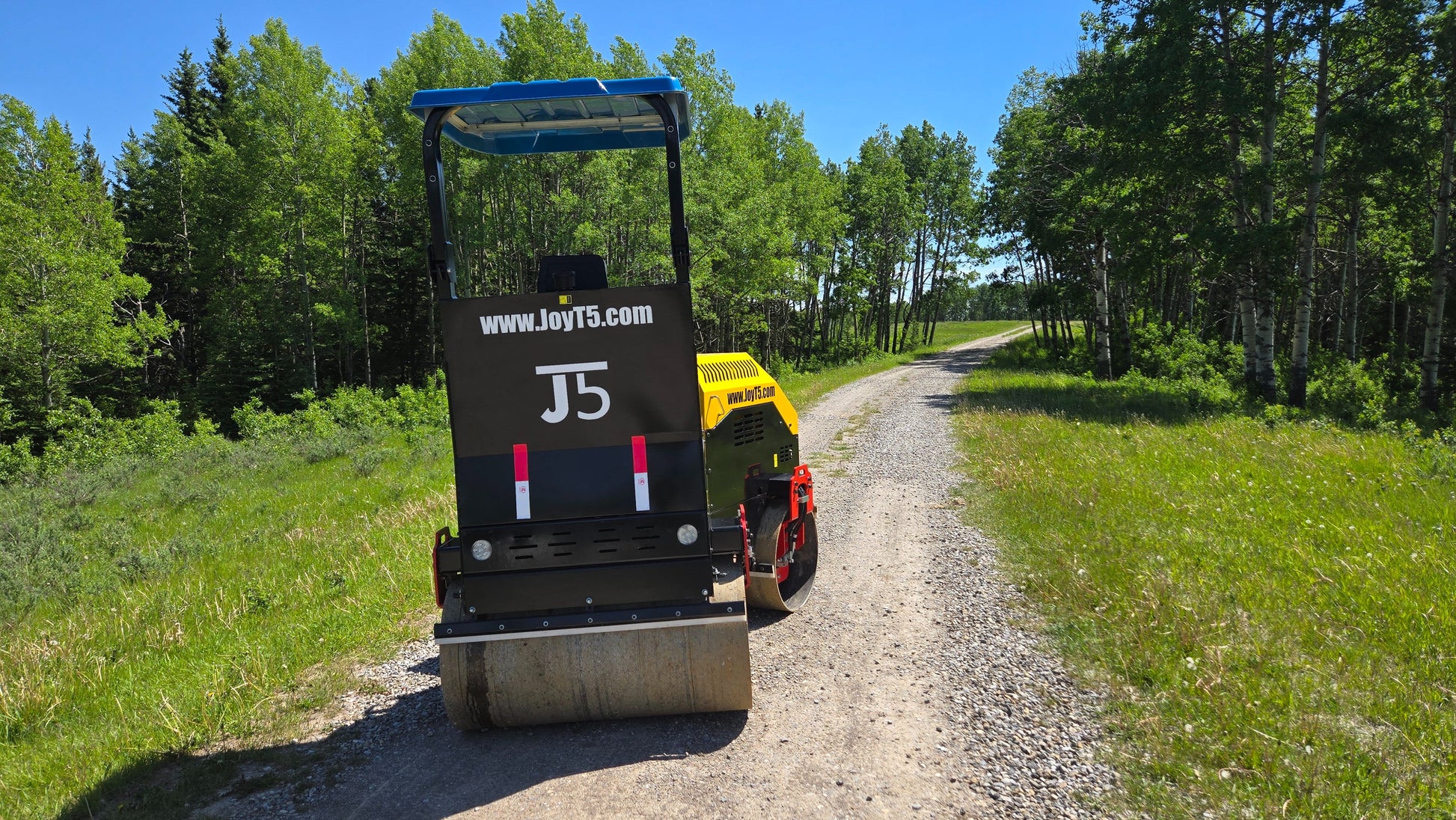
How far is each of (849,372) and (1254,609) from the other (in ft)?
98.6

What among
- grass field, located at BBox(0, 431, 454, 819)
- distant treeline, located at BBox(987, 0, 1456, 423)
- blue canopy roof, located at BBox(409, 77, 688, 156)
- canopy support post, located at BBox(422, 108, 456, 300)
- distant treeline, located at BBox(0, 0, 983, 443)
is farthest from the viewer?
distant treeline, located at BBox(0, 0, 983, 443)

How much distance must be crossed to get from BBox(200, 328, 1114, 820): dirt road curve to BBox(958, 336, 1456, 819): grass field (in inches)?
17.3

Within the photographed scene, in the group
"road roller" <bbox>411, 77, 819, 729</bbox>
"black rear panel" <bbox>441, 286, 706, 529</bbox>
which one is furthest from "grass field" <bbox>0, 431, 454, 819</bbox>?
"black rear panel" <bbox>441, 286, 706, 529</bbox>

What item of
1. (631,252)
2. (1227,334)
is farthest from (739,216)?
(1227,334)

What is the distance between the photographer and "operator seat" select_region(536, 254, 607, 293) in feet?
15.5

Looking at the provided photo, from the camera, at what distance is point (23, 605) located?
940 centimetres

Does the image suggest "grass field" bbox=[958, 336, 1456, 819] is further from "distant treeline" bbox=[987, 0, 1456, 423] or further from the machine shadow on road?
"distant treeline" bbox=[987, 0, 1456, 423]

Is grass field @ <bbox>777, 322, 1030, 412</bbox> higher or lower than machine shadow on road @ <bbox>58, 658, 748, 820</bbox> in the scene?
higher

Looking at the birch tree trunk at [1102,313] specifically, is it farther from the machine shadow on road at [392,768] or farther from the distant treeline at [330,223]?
the machine shadow on road at [392,768]

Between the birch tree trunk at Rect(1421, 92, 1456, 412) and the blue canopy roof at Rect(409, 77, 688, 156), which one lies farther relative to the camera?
the birch tree trunk at Rect(1421, 92, 1456, 412)

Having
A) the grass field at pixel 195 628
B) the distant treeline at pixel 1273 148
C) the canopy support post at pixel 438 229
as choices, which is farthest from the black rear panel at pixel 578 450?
the distant treeline at pixel 1273 148

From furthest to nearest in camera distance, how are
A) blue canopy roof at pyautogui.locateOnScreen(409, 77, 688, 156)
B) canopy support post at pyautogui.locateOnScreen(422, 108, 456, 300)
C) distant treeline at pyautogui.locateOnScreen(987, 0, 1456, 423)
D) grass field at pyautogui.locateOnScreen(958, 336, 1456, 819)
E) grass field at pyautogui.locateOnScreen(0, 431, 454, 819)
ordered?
distant treeline at pyautogui.locateOnScreen(987, 0, 1456, 423) → grass field at pyautogui.locateOnScreen(0, 431, 454, 819) → blue canopy roof at pyautogui.locateOnScreen(409, 77, 688, 156) → canopy support post at pyautogui.locateOnScreen(422, 108, 456, 300) → grass field at pyautogui.locateOnScreen(958, 336, 1456, 819)

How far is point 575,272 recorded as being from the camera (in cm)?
480

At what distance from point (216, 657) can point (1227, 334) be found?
149 feet
